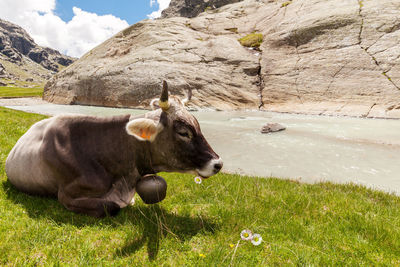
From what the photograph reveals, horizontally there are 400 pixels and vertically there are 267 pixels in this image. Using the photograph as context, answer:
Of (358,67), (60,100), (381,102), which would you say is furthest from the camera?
(60,100)

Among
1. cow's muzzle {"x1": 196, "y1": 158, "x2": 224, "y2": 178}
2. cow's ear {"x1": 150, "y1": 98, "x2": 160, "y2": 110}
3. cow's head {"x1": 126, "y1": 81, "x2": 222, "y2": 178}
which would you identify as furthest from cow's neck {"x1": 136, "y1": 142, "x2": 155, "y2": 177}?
cow's muzzle {"x1": 196, "y1": 158, "x2": 224, "y2": 178}

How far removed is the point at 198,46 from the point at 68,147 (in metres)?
27.1

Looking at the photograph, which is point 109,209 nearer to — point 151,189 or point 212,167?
point 151,189

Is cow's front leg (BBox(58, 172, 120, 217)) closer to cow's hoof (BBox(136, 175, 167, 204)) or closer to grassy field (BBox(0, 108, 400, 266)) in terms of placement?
grassy field (BBox(0, 108, 400, 266))

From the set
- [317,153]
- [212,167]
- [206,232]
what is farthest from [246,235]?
[317,153]

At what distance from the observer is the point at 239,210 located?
3.44 metres

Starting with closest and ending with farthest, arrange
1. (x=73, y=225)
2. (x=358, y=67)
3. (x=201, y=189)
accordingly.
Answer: (x=73, y=225) → (x=201, y=189) → (x=358, y=67)

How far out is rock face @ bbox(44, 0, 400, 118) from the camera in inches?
803

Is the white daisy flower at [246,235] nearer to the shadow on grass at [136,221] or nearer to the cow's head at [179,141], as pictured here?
the shadow on grass at [136,221]

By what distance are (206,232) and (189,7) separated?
389ft

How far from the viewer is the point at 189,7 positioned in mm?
105375

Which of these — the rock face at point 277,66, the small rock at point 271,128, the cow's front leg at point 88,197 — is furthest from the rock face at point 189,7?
the cow's front leg at point 88,197

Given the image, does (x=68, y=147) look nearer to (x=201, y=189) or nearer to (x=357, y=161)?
(x=201, y=189)

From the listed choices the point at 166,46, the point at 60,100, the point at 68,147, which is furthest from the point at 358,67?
the point at 60,100
